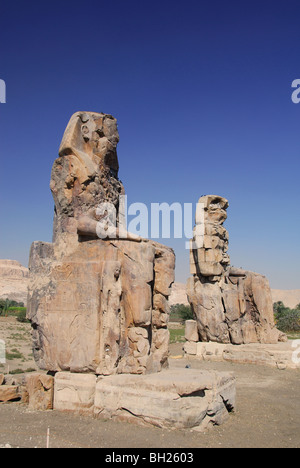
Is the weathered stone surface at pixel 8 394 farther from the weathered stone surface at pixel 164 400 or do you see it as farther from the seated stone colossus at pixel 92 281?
the weathered stone surface at pixel 164 400

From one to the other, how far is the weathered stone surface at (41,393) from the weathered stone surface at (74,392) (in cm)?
11

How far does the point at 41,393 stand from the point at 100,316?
141cm

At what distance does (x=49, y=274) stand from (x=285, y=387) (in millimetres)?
5397

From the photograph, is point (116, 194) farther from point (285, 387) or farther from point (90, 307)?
point (285, 387)

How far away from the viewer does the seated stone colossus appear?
18.6 ft

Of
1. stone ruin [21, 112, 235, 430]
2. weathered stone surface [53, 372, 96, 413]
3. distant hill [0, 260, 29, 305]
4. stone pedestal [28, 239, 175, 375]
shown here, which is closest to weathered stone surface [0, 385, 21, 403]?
stone ruin [21, 112, 235, 430]

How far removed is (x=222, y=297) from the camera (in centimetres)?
1128

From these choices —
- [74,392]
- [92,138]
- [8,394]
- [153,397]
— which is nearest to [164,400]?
[153,397]

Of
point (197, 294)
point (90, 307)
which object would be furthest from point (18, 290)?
point (90, 307)

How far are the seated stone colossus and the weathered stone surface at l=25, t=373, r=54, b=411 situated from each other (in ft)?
0.59

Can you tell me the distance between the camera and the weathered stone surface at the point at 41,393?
18.6 feet

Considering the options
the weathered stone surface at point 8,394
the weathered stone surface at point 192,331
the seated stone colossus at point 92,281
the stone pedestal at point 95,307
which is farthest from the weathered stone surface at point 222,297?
the weathered stone surface at point 8,394

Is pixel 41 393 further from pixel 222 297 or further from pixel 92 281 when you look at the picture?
pixel 222 297

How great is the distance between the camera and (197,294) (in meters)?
11.4
